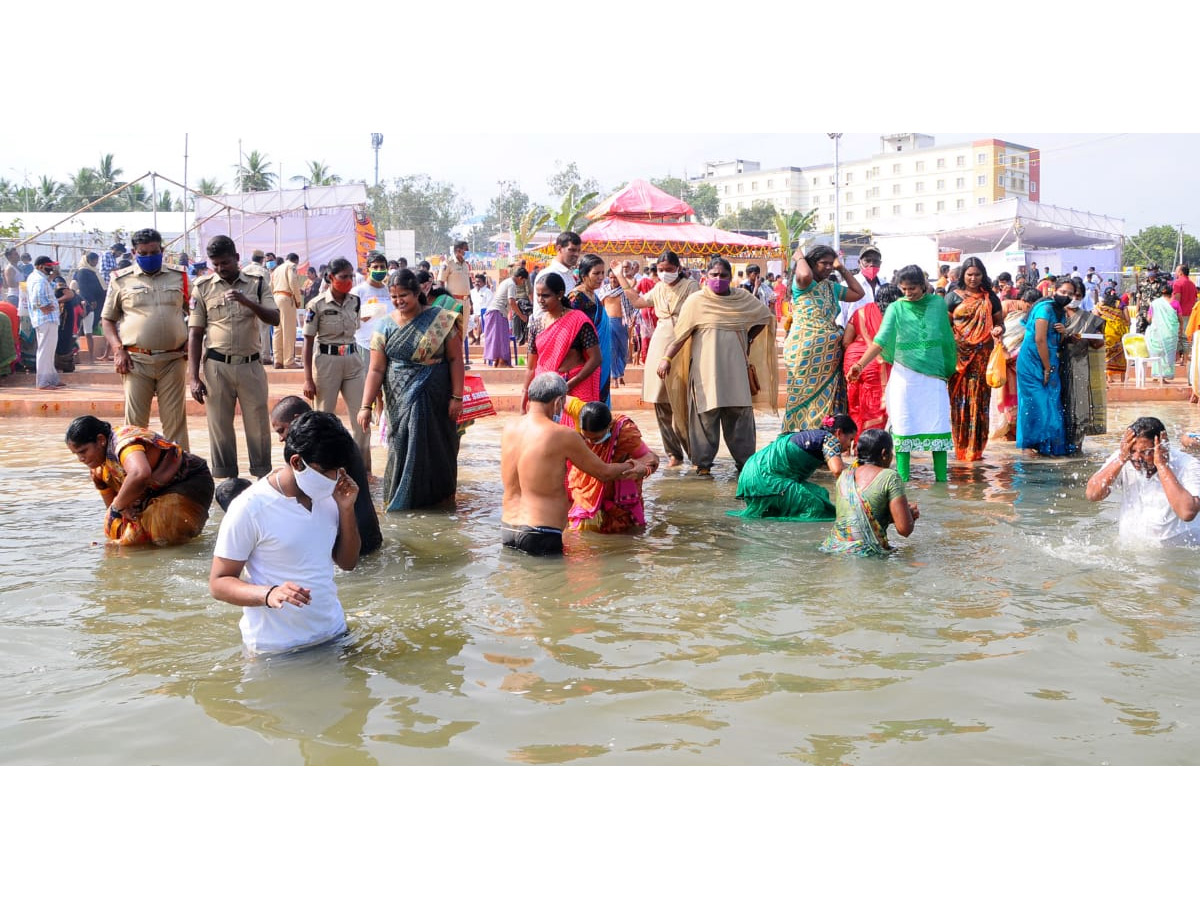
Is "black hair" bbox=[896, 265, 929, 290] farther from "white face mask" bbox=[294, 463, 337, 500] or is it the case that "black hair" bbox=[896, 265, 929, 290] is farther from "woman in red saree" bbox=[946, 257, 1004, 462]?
"white face mask" bbox=[294, 463, 337, 500]

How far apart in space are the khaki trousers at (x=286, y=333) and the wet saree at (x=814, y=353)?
8.76m

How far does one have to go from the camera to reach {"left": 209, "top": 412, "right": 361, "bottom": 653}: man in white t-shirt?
12.9 feet

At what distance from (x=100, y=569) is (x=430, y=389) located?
235 cm

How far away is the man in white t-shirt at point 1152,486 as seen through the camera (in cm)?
563

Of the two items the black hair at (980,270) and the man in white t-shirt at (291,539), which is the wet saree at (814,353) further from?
the man in white t-shirt at (291,539)

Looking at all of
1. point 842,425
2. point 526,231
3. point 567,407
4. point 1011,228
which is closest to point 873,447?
point 842,425

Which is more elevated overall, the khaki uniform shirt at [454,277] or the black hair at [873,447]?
the khaki uniform shirt at [454,277]

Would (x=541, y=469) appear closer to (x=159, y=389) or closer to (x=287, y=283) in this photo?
(x=159, y=389)

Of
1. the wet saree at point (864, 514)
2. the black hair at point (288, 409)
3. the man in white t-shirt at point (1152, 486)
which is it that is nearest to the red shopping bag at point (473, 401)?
the black hair at point (288, 409)

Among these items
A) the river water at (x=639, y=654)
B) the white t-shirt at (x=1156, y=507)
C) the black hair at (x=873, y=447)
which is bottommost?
the river water at (x=639, y=654)

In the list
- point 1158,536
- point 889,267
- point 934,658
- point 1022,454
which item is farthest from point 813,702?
point 889,267

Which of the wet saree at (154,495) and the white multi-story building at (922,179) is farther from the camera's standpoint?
the white multi-story building at (922,179)

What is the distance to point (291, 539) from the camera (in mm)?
4031

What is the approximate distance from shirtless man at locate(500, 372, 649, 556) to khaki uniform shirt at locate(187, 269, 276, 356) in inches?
117
